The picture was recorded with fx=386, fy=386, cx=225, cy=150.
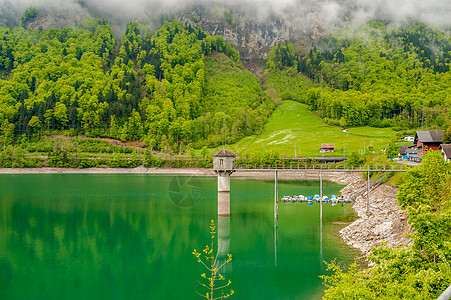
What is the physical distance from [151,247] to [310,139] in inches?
5134

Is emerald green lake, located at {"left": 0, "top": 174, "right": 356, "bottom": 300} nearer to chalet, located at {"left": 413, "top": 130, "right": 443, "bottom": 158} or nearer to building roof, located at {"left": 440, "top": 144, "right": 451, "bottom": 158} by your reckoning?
building roof, located at {"left": 440, "top": 144, "right": 451, "bottom": 158}

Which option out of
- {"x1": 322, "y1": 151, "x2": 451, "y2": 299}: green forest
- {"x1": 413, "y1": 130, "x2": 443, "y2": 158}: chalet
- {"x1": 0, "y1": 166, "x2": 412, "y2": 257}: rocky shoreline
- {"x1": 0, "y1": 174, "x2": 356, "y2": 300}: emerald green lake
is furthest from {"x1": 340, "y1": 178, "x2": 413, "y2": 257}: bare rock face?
{"x1": 413, "y1": 130, "x2": 443, "y2": 158}: chalet

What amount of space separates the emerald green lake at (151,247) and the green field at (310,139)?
253ft

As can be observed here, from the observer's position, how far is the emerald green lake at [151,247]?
1283 inches

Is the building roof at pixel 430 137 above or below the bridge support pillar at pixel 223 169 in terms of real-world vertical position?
above

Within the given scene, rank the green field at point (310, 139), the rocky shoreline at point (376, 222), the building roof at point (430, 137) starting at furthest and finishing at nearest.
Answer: the green field at point (310, 139), the building roof at point (430, 137), the rocky shoreline at point (376, 222)

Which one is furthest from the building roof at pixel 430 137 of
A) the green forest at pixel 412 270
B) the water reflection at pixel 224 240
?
the green forest at pixel 412 270

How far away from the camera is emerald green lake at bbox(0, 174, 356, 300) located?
32594 mm

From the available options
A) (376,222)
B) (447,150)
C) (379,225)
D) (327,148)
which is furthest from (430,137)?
(327,148)

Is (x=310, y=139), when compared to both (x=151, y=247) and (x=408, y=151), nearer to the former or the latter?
(x=408, y=151)

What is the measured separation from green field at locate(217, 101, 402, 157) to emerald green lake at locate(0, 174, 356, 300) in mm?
77200

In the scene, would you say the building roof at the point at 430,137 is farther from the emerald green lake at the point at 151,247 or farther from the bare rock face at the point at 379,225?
the emerald green lake at the point at 151,247

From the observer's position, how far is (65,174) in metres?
139

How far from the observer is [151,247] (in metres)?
44.5
